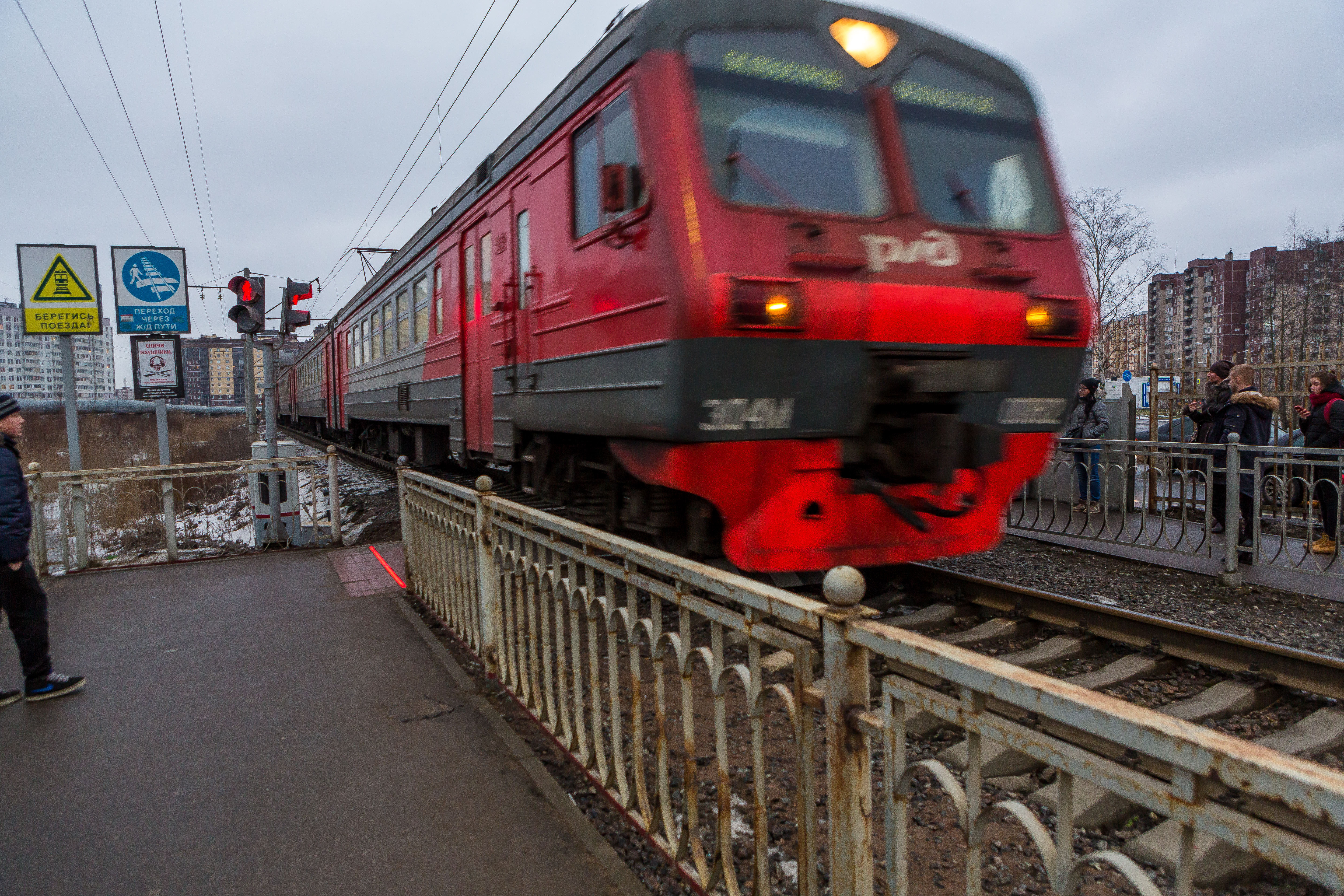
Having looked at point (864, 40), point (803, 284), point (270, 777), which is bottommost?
point (270, 777)

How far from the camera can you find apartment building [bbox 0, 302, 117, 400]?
45.8 metres

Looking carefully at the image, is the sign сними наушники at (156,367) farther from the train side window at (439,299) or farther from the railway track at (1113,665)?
the railway track at (1113,665)

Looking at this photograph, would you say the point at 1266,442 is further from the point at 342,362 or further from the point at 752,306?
the point at 342,362

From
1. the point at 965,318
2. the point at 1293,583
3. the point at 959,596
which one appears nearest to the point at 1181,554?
the point at 1293,583

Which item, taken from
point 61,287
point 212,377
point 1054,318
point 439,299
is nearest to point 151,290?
point 61,287

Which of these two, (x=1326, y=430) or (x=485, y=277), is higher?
(x=485, y=277)

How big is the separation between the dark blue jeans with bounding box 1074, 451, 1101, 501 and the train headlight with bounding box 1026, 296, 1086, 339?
14.3ft

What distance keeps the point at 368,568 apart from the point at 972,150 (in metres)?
5.63

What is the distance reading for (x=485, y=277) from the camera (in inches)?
277

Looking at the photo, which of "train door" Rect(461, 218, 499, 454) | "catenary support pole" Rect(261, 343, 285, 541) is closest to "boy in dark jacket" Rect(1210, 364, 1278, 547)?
"train door" Rect(461, 218, 499, 454)

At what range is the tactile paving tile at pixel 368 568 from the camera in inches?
248

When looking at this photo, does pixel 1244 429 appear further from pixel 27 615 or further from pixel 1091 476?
pixel 27 615

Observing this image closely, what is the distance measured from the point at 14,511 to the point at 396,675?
2097mm

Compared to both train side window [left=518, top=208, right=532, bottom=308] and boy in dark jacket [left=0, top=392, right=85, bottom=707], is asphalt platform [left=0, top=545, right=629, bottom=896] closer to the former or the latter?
boy in dark jacket [left=0, top=392, right=85, bottom=707]
